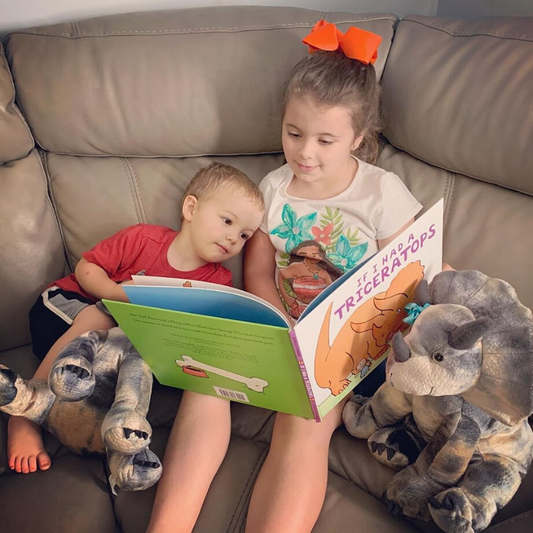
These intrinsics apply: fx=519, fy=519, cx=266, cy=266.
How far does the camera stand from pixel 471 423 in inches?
33.6

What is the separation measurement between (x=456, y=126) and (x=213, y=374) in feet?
2.32

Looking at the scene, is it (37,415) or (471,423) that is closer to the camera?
(471,423)

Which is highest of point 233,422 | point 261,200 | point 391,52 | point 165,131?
point 391,52

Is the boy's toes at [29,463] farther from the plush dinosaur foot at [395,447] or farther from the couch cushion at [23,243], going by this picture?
the plush dinosaur foot at [395,447]

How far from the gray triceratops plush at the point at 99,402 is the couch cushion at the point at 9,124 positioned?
490mm

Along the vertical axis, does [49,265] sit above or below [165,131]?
below

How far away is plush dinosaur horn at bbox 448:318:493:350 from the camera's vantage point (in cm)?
76

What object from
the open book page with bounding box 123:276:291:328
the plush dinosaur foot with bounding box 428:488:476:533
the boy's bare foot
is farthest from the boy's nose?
the boy's bare foot

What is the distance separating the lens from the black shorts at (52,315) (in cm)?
117

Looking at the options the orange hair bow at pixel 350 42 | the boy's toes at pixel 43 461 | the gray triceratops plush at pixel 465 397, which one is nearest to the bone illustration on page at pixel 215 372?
the gray triceratops plush at pixel 465 397

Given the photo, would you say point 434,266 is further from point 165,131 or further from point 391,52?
point 165,131

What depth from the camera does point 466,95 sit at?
107cm

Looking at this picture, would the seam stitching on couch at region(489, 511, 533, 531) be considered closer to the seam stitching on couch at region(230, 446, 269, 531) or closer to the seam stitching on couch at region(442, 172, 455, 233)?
the seam stitching on couch at region(230, 446, 269, 531)

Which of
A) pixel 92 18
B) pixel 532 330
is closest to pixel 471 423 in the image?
pixel 532 330
